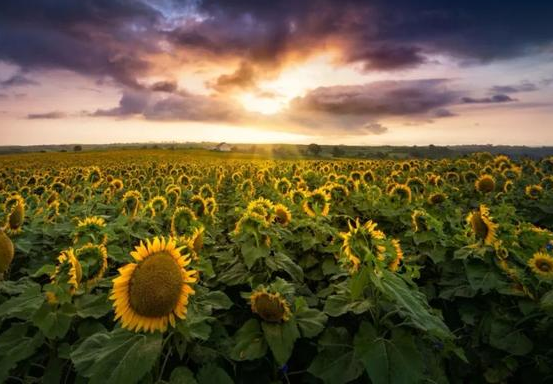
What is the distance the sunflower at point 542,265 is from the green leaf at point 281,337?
2480 mm

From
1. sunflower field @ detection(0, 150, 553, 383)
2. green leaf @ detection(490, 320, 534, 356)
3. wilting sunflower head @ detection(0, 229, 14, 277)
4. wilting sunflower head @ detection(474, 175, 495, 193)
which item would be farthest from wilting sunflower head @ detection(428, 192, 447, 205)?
wilting sunflower head @ detection(0, 229, 14, 277)

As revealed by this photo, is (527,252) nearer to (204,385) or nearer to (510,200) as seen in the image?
(204,385)

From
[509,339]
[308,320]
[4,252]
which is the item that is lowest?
[509,339]

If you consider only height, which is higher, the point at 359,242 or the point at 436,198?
the point at 359,242

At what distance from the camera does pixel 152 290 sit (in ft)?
7.86

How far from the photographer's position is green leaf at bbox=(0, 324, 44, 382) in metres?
3.13

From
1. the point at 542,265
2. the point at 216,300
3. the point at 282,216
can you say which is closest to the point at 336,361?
the point at 216,300

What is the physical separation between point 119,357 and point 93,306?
1.20 meters

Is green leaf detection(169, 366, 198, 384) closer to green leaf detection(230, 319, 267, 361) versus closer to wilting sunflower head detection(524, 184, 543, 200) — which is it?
green leaf detection(230, 319, 267, 361)

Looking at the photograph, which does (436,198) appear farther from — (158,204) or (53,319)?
(53,319)

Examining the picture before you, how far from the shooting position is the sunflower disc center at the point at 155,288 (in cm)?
238

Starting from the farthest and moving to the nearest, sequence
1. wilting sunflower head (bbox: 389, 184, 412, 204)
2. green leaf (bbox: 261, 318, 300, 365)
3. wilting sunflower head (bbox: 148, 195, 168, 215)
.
A: wilting sunflower head (bbox: 389, 184, 412, 204)
wilting sunflower head (bbox: 148, 195, 168, 215)
green leaf (bbox: 261, 318, 300, 365)

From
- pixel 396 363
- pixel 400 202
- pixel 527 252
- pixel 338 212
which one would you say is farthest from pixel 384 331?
pixel 400 202

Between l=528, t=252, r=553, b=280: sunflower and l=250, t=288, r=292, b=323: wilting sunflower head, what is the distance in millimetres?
2504
